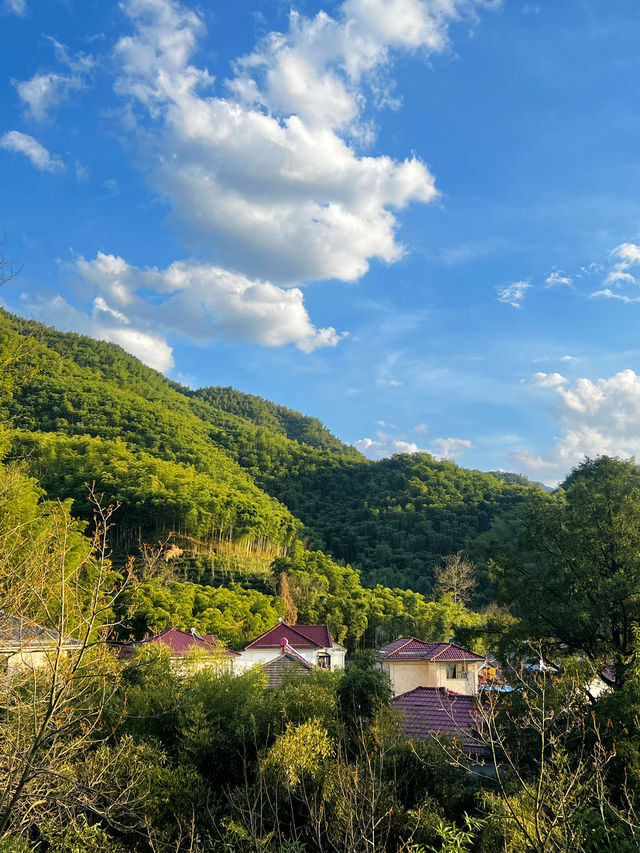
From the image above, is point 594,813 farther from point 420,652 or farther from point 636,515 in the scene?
point 420,652

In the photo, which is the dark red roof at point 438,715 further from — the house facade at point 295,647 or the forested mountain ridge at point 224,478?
the forested mountain ridge at point 224,478

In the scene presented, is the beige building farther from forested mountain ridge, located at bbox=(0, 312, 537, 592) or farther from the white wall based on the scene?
forested mountain ridge, located at bbox=(0, 312, 537, 592)

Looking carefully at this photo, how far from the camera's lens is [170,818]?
1244 centimetres

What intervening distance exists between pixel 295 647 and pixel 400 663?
7.77 m

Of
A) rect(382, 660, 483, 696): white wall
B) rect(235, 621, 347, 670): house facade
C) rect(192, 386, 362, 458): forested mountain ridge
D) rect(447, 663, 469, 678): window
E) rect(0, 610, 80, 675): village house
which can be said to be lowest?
rect(235, 621, 347, 670): house facade

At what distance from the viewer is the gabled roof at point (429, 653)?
1015 inches

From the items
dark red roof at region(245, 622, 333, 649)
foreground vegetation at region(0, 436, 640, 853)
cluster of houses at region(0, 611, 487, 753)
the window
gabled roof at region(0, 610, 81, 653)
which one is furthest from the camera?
dark red roof at region(245, 622, 333, 649)

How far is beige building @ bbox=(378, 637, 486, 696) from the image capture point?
25.6 m

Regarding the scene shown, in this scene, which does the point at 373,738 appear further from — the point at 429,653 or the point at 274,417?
the point at 274,417

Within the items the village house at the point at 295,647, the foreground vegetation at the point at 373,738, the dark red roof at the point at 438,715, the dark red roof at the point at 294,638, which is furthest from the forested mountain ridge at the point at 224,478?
the foreground vegetation at the point at 373,738

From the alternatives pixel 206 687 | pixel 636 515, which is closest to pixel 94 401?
pixel 206 687

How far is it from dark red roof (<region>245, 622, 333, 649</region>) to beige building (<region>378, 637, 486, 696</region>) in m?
6.72

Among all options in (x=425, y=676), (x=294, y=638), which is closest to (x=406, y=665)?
(x=425, y=676)

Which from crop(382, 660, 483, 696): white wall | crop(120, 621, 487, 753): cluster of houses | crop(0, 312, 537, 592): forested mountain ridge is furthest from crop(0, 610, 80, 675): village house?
crop(0, 312, 537, 592): forested mountain ridge
